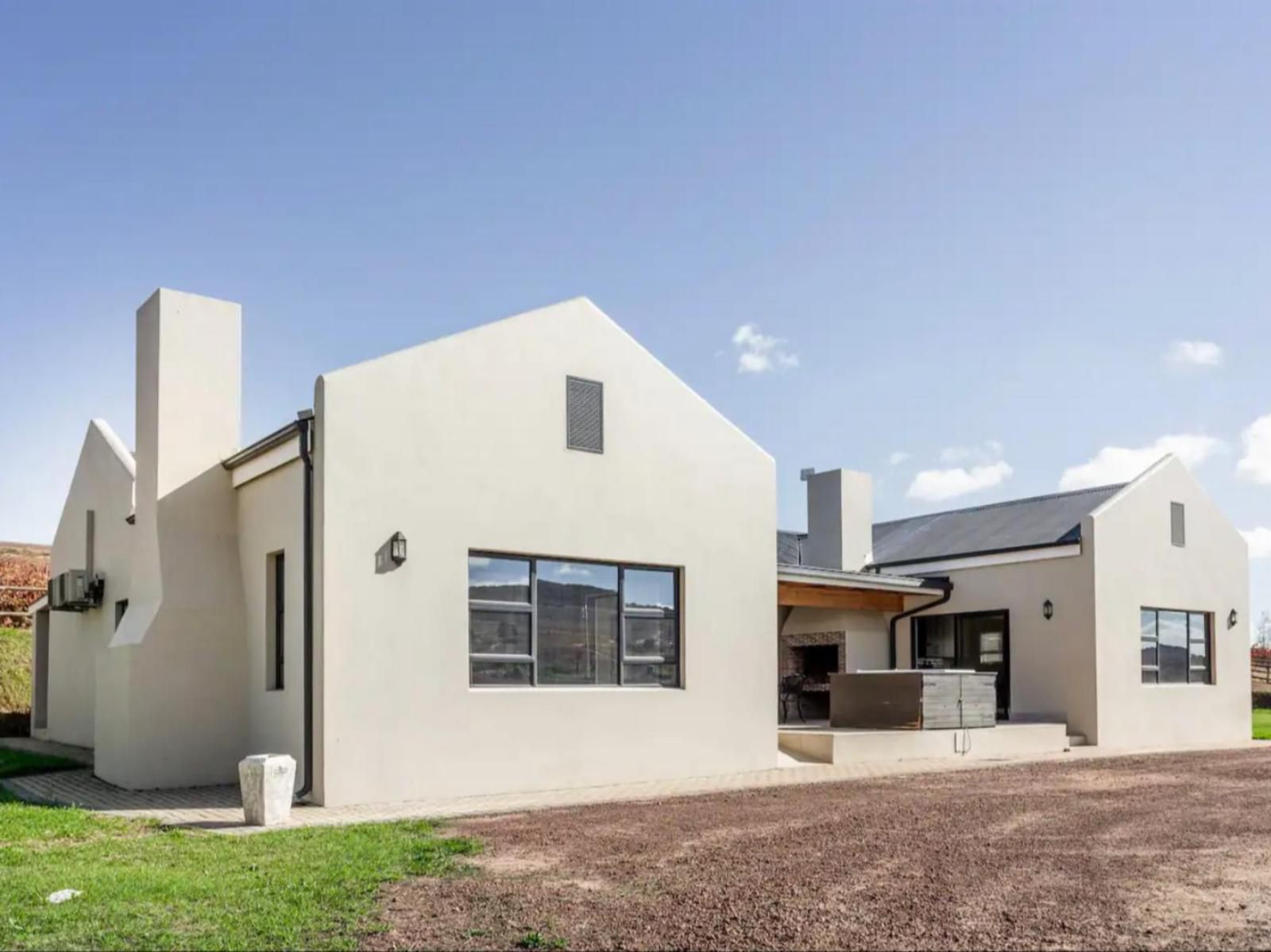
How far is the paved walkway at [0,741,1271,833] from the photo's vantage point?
9.98 metres

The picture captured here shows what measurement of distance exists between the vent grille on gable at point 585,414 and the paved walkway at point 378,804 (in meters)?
3.80

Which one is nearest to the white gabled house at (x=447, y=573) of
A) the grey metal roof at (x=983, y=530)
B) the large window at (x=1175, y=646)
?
the grey metal roof at (x=983, y=530)

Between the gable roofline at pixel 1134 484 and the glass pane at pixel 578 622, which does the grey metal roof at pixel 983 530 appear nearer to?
the gable roofline at pixel 1134 484

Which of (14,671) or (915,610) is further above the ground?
(915,610)

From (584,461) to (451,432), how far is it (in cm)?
175

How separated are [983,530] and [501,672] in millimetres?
12092

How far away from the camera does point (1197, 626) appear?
21.1m

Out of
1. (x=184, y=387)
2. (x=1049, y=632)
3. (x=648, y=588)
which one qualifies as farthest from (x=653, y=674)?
(x=1049, y=632)

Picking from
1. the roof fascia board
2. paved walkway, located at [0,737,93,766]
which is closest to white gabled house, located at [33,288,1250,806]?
paved walkway, located at [0,737,93,766]

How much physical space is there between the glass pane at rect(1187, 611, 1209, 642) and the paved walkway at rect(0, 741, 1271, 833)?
26.8 ft

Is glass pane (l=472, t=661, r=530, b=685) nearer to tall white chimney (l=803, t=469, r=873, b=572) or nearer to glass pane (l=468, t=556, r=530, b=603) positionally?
glass pane (l=468, t=556, r=530, b=603)

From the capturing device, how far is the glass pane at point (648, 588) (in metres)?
13.3

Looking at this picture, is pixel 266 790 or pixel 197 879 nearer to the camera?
pixel 197 879

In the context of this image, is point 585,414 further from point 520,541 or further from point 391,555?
point 391,555
